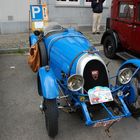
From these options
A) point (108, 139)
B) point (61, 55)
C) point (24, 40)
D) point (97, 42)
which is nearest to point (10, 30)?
point (24, 40)

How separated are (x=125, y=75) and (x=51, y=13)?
6.74 meters

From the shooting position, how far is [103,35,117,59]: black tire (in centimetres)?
623

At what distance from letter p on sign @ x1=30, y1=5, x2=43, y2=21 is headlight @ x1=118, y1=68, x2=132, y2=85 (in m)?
4.74

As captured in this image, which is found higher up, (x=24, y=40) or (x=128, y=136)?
(x=24, y=40)

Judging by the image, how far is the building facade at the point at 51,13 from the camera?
870 cm

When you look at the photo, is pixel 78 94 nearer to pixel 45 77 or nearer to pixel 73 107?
pixel 73 107

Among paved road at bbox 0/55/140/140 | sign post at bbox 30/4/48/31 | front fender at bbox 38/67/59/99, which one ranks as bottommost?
paved road at bbox 0/55/140/140

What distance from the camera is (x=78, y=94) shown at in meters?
2.97

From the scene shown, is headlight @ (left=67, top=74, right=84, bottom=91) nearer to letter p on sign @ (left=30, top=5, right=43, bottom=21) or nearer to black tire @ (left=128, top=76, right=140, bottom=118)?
black tire @ (left=128, top=76, right=140, bottom=118)

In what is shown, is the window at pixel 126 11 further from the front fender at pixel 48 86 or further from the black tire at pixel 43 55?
the front fender at pixel 48 86

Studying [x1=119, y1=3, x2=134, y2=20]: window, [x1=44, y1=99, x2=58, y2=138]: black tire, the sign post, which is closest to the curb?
the sign post

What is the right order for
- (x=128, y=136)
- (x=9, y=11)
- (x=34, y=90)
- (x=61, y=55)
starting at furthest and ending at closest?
1. (x=9, y=11)
2. (x=34, y=90)
3. (x=61, y=55)
4. (x=128, y=136)

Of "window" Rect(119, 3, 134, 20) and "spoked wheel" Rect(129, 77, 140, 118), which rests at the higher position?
"window" Rect(119, 3, 134, 20)

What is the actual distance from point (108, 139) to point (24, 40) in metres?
5.73
